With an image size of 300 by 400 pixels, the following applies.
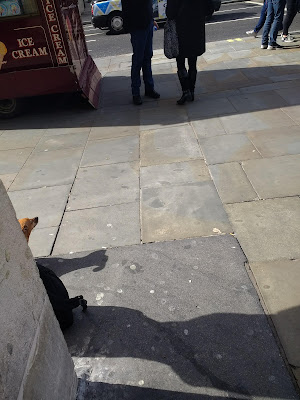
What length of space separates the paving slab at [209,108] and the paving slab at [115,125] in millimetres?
938

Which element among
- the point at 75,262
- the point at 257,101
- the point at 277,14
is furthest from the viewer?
the point at 277,14

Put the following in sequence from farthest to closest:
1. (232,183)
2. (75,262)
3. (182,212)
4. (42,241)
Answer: (232,183) < (182,212) < (42,241) < (75,262)

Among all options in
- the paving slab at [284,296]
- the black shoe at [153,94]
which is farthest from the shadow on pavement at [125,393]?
the black shoe at [153,94]

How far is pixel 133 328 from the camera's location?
248cm

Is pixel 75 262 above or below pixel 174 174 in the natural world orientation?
above

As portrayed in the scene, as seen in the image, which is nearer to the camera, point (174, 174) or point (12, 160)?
point (174, 174)

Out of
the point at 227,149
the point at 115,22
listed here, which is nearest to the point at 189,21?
the point at 227,149

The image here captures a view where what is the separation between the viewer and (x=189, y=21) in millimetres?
5633

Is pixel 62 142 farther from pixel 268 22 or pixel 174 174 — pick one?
pixel 268 22

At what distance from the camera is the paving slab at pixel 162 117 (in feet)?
19.0

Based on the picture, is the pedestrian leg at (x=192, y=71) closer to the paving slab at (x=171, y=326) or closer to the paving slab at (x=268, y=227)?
the paving slab at (x=268, y=227)

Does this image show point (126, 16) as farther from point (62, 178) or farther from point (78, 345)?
point (78, 345)

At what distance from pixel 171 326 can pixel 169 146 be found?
304 centimetres

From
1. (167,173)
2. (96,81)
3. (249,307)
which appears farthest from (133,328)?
(96,81)
